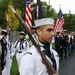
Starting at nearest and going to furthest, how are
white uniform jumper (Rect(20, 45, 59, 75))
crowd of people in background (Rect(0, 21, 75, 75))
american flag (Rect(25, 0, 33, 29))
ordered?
white uniform jumper (Rect(20, 45, 59, 75)) < crowd of people in background (Rect(0, 21, 75, 75)) < american flag (Rect(25, 0, 33, 29))

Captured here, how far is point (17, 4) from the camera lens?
3280 inches

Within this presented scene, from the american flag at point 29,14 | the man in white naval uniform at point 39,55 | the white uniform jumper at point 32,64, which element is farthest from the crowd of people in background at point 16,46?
the white uniform jumper at point 32,64

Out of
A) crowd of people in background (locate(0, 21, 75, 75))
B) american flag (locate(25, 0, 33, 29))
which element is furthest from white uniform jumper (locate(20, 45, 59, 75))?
american flag (locate(25, 0, 33, 29))

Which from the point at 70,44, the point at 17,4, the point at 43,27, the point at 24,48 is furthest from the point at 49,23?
the point at 17,4

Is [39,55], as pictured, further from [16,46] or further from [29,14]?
[16,46]

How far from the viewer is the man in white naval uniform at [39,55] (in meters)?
3.79

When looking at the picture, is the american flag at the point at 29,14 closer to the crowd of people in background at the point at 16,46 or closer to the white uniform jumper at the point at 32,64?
the crowd of people in background at the point at 16,46

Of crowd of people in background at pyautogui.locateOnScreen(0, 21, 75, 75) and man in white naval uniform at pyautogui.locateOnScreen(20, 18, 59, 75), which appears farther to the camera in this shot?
crowd of people in background at pyautogui.locateOnScreen(0, 21, 75, 75)

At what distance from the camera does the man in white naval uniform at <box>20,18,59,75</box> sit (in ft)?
12.4

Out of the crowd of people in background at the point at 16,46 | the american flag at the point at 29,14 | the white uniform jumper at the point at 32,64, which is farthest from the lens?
the american flag at the point at 29,14

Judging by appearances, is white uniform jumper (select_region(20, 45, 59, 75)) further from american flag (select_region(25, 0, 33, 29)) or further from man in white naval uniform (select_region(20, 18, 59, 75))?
american flag (select_region(25, 0, 33, 29))

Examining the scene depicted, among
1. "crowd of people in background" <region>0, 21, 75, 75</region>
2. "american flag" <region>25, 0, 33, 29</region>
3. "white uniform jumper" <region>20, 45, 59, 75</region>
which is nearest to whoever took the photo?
→ "white uniform jumper" <region>20, 45, 59, 75</region>

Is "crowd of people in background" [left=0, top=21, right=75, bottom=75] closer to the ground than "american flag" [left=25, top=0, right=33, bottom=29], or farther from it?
closer to the ground

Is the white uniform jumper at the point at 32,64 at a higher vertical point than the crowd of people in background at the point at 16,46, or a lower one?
higher
